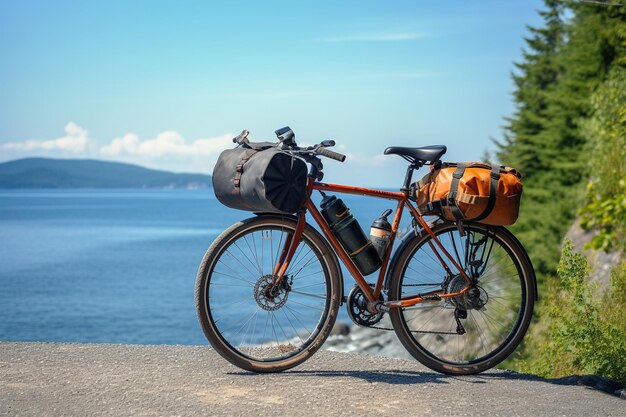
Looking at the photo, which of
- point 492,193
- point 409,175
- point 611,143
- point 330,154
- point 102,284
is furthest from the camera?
point 102,284

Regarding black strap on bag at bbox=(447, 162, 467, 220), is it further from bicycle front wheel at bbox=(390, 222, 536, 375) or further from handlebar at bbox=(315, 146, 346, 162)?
handlebar at bbox=(315, 146, 346, 162)

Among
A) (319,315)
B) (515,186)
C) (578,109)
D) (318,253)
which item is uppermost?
(578,109)

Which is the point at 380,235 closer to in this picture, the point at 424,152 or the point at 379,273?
the point at 379,273

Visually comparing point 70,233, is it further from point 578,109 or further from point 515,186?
point 515,186

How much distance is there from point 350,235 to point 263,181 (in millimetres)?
830

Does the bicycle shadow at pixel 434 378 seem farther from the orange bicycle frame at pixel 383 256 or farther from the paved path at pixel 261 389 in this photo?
the orange bicycle frame at pixel 383 256

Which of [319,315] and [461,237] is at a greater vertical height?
[461,237]

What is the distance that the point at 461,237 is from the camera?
577cm

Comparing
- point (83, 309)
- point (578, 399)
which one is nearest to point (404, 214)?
point (578, 399)

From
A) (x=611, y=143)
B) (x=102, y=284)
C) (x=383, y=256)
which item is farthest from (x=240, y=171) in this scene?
(x=102, y=284)

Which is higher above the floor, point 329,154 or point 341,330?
point 329,154

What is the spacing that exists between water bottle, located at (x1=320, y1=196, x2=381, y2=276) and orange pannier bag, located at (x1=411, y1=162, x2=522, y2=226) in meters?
0.50

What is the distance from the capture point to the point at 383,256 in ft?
18.7

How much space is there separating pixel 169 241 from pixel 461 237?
4710 inches
